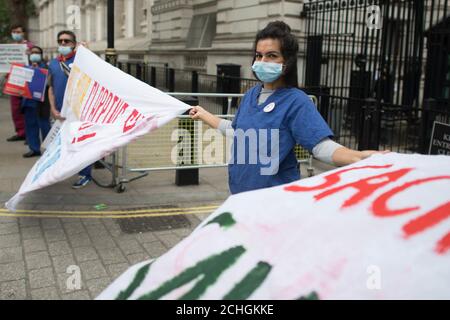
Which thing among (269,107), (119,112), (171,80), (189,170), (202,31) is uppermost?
(202,31)

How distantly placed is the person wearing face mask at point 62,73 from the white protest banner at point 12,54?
3.39m

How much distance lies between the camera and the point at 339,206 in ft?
5.86

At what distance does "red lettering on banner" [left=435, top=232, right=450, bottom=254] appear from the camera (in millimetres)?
1498

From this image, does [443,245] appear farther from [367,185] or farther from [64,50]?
[64,50]

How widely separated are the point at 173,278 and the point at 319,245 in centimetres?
56

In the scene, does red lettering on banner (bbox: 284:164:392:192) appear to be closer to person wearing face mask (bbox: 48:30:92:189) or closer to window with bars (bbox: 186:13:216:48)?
person wearing face mask (bbox: 48:30:92:189)

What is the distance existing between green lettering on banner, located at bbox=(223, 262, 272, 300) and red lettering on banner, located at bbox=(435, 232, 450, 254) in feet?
1.77

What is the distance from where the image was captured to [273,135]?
9.28 ft

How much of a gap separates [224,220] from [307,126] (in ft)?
3.36

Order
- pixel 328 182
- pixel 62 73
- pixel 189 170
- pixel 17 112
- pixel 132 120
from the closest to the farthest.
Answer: pixel 328 182 → pixel 132 120 → pixel 62 73 → pixel 189 170 → pixel 17 112

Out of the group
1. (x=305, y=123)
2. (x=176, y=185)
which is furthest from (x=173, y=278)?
(x=176, y=185)

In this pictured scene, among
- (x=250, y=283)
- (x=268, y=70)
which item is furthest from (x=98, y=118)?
A: (x=250, y=283)

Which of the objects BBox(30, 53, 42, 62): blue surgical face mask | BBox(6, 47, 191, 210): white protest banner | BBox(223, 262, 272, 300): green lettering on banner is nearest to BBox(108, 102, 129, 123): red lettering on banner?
BBox(6, 47, 191, 210): white protest banner

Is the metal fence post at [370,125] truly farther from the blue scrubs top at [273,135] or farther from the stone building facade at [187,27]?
the blue scrubs top at [273,135]
